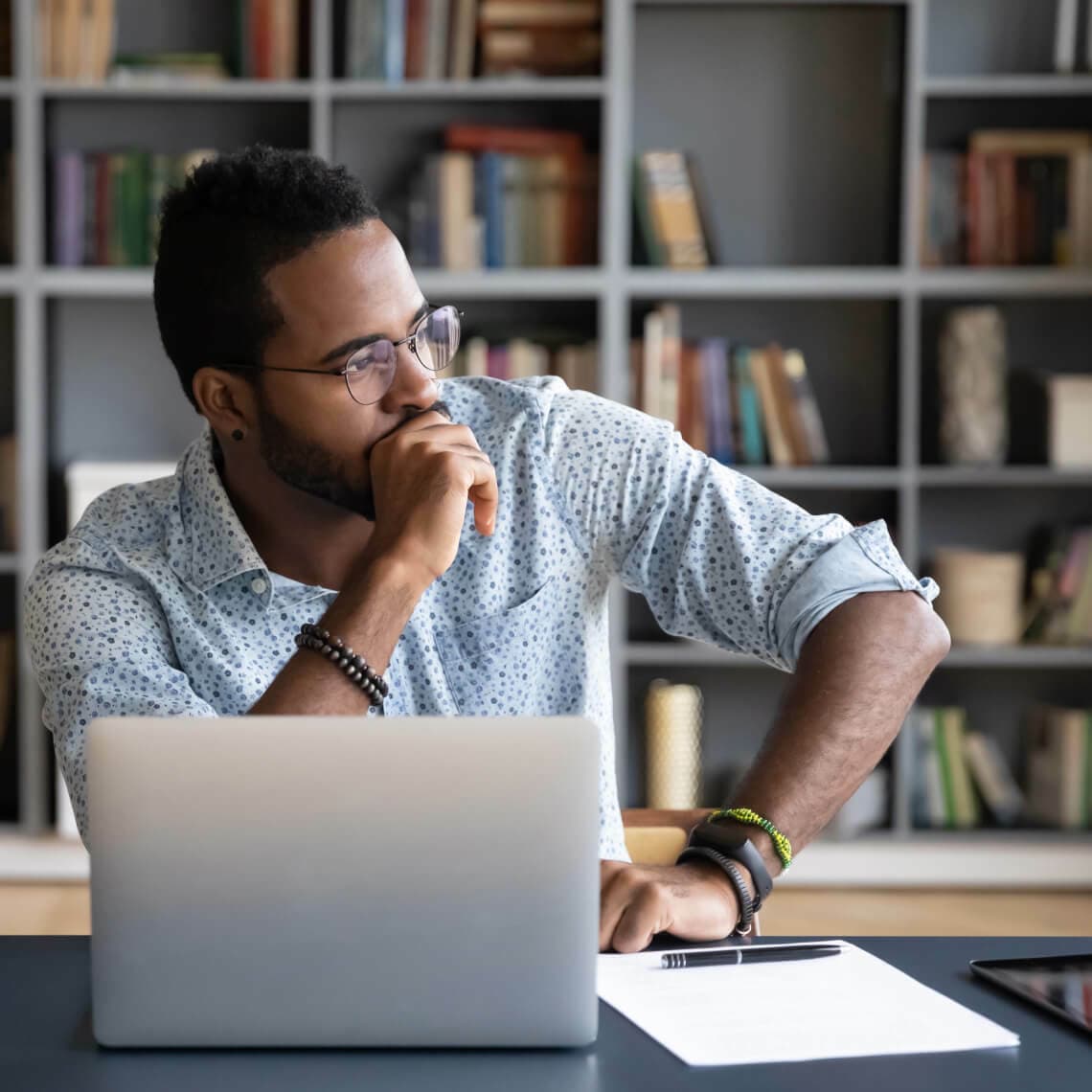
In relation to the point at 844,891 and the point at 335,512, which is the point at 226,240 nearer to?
the point at 335,512

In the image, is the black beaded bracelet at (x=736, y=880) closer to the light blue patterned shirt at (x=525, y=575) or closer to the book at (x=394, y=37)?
the light blue patterned shirt at (x=525, y=575)

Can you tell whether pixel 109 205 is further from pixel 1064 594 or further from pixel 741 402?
pixel 1064 594

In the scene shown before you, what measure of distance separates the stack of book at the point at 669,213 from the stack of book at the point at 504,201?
4.5 inches

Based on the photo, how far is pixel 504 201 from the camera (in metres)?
3.35

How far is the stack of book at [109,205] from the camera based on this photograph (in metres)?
3.35

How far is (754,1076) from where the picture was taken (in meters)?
0.74

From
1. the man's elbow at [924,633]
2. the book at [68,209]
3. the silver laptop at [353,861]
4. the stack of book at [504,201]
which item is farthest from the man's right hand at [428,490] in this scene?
the book at [68,209]

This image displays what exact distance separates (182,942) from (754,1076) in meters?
0.30

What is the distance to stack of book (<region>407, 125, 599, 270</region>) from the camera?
3.34 m

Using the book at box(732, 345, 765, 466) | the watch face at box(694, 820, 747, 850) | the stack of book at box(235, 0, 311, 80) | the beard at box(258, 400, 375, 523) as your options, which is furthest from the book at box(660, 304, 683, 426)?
the watch face at box(694, 820, 747, 850)

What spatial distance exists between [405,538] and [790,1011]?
0.60 m

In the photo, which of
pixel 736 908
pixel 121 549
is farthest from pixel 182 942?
pixel 121 549

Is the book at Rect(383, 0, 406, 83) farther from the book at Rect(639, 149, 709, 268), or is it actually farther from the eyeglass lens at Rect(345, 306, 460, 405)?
the eyeglass lens at Rect(345, 306, 460, 405)

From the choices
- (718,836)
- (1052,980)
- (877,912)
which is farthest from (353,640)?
(877,912)
